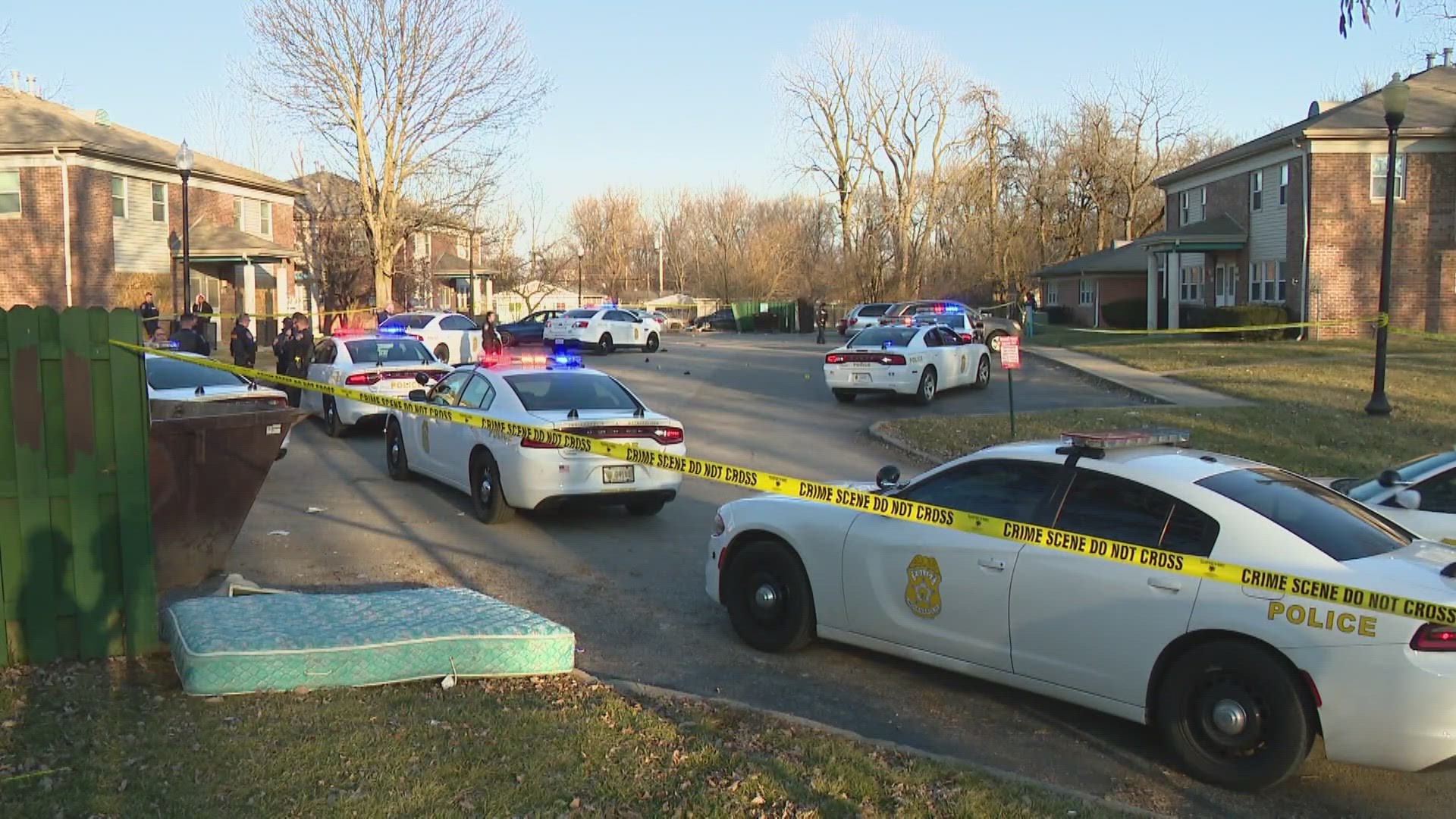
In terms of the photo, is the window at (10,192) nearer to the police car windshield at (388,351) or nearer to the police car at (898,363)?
the police car windshield at (388,351)

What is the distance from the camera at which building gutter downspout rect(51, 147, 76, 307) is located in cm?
3231

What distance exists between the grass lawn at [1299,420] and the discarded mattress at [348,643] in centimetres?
999

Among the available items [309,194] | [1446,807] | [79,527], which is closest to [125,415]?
[79,527]

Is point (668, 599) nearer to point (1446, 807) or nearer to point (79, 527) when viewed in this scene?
point (79, 527)

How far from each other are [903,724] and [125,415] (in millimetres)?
4209

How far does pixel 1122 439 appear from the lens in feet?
19.7

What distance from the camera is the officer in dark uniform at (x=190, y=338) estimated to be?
16.1m

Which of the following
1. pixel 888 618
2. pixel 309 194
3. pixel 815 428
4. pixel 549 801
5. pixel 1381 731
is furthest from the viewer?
pixel 309 194

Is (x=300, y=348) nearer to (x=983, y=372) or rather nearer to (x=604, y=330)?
(x=983, y=372)

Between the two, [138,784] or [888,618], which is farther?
[888,618]

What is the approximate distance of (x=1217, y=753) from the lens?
198 inches

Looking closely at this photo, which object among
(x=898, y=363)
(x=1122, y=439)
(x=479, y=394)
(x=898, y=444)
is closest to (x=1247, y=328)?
(x=898, y=363)

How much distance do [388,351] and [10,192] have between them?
859 inches

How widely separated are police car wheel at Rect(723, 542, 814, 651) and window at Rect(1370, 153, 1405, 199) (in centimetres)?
3257
